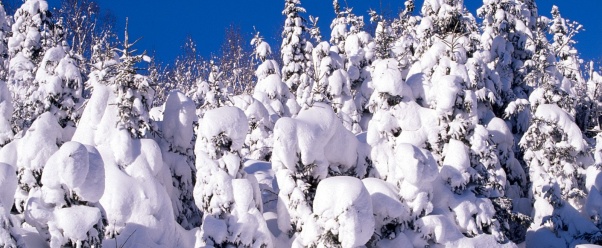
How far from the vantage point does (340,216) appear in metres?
9.94

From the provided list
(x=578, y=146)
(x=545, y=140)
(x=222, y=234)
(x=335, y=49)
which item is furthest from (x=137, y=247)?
(x=335, y=49)

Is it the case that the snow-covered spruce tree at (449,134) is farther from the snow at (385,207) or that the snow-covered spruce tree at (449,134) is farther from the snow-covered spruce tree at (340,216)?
the snow-covered spruce tree at (340,216)

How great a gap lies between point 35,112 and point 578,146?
51.7ft

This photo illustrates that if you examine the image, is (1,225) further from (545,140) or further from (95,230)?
(545,140)

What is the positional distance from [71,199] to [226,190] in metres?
2.92

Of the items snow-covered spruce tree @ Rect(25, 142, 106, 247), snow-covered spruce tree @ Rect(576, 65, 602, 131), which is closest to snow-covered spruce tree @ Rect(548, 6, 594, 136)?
snow-covered spruce tree @ Rect(576, 65, 602, 131)

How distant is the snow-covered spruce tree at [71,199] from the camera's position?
29.3ft

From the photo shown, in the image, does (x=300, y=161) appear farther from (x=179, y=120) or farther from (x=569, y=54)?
(x=569, y=54)

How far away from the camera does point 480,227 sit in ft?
40.8

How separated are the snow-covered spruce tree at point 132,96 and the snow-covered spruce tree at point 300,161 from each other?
3.00 m

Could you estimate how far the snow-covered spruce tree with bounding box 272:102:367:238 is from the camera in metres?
11.5

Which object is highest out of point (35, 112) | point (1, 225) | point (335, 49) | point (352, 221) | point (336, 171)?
point (335, 49)

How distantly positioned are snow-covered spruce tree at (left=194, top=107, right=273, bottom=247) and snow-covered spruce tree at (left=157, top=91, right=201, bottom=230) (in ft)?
8.91

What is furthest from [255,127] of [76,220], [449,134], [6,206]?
[6,206]
